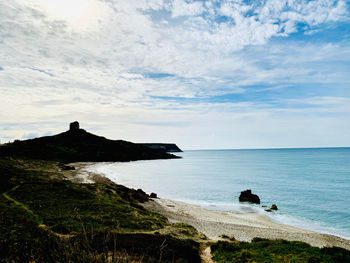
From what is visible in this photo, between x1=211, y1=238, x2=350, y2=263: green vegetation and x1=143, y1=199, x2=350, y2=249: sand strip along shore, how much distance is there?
18.1ft

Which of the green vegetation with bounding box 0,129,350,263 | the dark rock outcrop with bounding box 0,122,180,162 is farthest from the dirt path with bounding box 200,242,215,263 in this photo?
the dark rock outcrop with bounding box 0,122,180,162

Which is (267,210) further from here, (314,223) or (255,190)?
(255,190)

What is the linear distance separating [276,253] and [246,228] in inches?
498

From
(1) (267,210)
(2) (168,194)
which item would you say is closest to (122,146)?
(2) (168,194)

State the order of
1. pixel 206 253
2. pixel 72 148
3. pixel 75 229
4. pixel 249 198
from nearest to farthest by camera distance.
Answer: pixel 206 253 < pixel 75 229 < pixel 249 198 < pixel 72 148

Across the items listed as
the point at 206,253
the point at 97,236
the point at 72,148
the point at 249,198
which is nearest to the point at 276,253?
the point at 206,253

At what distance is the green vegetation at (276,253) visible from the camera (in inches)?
575

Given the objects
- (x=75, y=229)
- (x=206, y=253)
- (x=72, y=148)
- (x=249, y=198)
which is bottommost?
(x=249, y=198)

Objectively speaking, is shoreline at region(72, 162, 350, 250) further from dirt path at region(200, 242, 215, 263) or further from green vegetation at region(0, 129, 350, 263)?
dirt path at region(200, 242, 215, 263)

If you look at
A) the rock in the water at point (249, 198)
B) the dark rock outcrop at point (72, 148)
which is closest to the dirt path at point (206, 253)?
the rock in the water at point (249, 198)

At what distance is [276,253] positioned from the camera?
15.9 m

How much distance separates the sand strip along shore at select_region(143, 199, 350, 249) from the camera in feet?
78.9

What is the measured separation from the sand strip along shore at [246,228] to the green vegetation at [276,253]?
18.1 ft

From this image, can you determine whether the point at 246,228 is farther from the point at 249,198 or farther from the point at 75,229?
the point at 249,198
